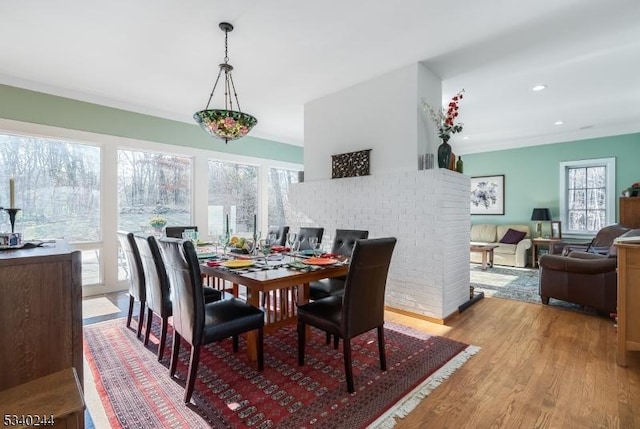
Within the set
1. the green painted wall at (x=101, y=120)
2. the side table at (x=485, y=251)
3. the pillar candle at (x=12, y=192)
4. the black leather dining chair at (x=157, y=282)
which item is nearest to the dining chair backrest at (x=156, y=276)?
the black leather dining chair at (x=157, y=282)

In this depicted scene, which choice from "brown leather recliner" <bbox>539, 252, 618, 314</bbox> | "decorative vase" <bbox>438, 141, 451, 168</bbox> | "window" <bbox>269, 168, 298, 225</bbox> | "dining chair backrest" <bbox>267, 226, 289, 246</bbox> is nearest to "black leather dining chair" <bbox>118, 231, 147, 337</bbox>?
"dining chair backrest" <bbox>267, 226, 289, 246</bbox>

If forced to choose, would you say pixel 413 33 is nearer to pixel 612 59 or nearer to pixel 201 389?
pixel 612 59

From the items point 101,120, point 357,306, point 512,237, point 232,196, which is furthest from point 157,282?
point 512,237

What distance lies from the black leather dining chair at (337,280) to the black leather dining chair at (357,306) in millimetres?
555

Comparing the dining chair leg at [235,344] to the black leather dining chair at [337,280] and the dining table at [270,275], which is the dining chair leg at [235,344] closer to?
the dining table at [270,275]

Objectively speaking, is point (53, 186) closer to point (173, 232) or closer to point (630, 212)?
point (173, 232)

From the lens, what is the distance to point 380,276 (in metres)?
2.18

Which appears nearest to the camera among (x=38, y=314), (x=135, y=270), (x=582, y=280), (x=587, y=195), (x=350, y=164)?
(x=38, y=314)

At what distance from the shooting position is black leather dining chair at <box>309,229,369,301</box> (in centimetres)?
288

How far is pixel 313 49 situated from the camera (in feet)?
10.1

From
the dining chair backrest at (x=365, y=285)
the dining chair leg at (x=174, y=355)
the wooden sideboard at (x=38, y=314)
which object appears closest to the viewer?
the wooden sideboard at (x=38, y=314)

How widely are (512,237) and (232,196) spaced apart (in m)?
5.72

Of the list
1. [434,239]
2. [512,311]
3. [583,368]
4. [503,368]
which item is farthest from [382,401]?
[512,311]

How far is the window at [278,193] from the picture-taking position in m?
6.44
